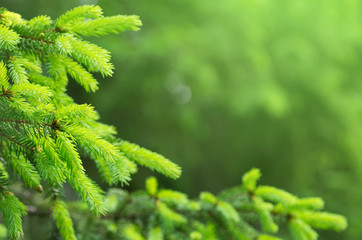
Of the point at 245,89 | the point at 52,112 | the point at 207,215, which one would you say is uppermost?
the point at 245,89

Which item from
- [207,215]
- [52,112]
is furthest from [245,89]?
[52,112]

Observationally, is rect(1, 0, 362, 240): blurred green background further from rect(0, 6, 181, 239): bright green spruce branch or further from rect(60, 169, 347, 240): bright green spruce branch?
rect(0, 6, 181, 239): bright green spruce branch

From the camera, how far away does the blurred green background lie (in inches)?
183

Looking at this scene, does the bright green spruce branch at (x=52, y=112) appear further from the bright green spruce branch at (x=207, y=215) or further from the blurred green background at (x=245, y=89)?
the blurred green background at (x=245, y=89)

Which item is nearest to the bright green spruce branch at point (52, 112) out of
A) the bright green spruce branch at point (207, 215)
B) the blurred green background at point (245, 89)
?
the bright green spruce branch at point (207, 215)

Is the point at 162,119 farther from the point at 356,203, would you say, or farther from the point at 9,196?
the point at 9,196

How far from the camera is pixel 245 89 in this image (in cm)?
492

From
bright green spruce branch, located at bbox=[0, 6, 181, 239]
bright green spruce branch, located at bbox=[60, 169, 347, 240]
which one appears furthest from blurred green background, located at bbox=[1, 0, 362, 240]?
bright green spruce branch, located at bbox=[0, 6, 181, 239]

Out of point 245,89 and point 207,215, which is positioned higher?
point 245,89

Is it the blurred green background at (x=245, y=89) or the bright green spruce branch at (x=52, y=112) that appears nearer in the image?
→ the bright green spruce branch at (x=52, y=112)

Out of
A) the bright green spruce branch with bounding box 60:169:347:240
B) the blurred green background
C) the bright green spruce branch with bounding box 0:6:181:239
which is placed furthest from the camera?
the blurred green background

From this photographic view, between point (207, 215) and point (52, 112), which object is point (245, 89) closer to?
point (207, 215)

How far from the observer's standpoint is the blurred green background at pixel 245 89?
4652mm

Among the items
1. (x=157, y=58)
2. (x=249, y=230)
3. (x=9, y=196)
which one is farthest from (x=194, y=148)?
(x=9, y=196)
